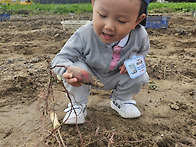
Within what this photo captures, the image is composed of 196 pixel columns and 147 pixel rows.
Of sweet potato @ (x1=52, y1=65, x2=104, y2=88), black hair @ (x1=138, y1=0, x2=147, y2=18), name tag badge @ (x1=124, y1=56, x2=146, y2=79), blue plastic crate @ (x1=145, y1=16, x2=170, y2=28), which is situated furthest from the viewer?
blue plastic crate @ (x1=145, y1=16, x2=170, y2=28)

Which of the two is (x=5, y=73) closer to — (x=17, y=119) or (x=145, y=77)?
(x=17, y=119)

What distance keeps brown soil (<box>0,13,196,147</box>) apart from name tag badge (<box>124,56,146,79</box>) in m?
0.41

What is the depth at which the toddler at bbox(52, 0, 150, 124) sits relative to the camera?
1254 millimetres

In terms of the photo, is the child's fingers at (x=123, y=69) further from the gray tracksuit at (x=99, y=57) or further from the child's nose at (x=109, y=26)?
the child's nose at (x=109, y=26)

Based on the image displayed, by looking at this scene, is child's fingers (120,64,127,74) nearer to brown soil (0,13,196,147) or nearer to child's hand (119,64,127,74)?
child's hand (119,64,127,74)

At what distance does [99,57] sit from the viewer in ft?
5.25

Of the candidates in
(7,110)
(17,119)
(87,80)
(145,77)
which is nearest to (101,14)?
(87,80)

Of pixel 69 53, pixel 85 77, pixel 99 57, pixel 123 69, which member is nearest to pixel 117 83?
pixel 123 69

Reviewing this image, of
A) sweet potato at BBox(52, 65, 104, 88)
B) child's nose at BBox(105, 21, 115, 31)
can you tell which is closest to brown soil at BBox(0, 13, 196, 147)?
sweet potato at BBox(52, 65, 104, 88)

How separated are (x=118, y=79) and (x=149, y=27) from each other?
3890 millimetres

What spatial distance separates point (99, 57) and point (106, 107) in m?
0.58

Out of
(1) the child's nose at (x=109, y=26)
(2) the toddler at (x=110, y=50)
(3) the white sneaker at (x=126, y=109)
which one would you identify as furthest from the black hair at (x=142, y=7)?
(3) the white sneaker at (x=126, y=109)

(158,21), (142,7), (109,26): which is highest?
(142,7)

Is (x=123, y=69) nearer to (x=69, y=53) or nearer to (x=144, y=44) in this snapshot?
(x=144, y=44)
